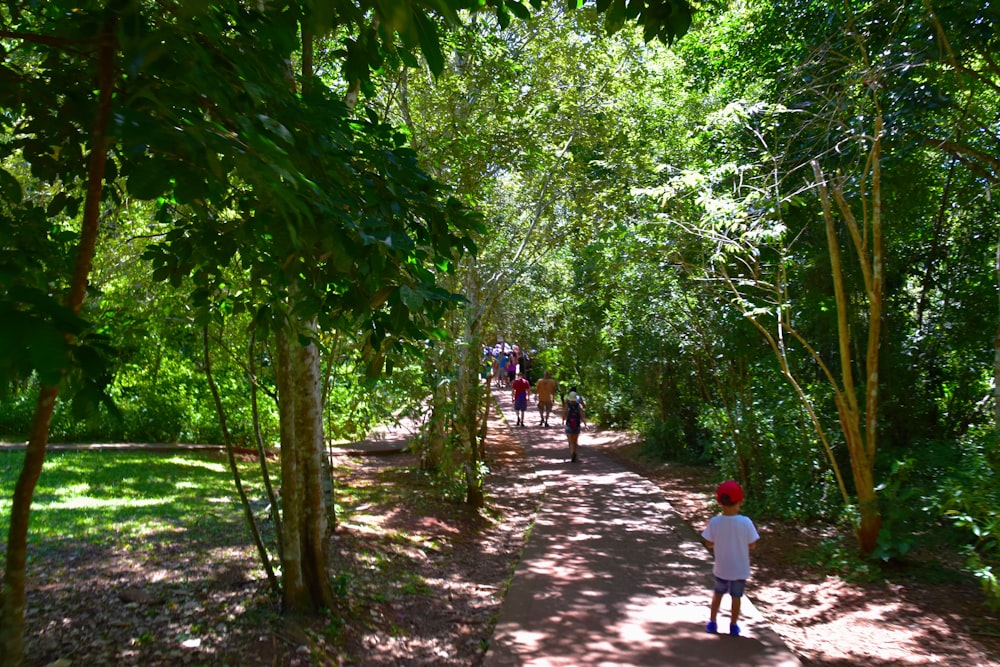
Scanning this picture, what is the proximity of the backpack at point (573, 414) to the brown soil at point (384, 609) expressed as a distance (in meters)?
6.28

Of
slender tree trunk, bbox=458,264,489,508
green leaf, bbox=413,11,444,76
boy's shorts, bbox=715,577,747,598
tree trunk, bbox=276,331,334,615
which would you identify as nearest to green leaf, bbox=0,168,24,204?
tree trunk, bbox=276,331,334,615

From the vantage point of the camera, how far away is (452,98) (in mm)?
11297

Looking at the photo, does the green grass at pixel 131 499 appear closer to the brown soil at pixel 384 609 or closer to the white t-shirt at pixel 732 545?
the brown soil at pixel 384 609

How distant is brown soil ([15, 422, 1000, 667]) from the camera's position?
5.12 m

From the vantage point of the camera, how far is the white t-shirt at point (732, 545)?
20.1 feet

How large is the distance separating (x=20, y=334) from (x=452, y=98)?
985 centimetres

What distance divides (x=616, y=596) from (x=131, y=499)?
5771mm

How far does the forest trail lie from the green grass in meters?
3.00

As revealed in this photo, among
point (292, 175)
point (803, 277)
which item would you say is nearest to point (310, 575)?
point (292, 175)

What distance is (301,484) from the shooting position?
5984mm

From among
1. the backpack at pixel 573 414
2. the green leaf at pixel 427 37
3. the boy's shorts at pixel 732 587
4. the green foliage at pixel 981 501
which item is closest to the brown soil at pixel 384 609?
the green foliage at pixel 981 501

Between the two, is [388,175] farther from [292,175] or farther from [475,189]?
[475,189]

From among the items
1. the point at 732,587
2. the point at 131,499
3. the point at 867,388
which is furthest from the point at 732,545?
the point at 131,499

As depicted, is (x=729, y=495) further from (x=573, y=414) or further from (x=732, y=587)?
(x=573, y=414)
